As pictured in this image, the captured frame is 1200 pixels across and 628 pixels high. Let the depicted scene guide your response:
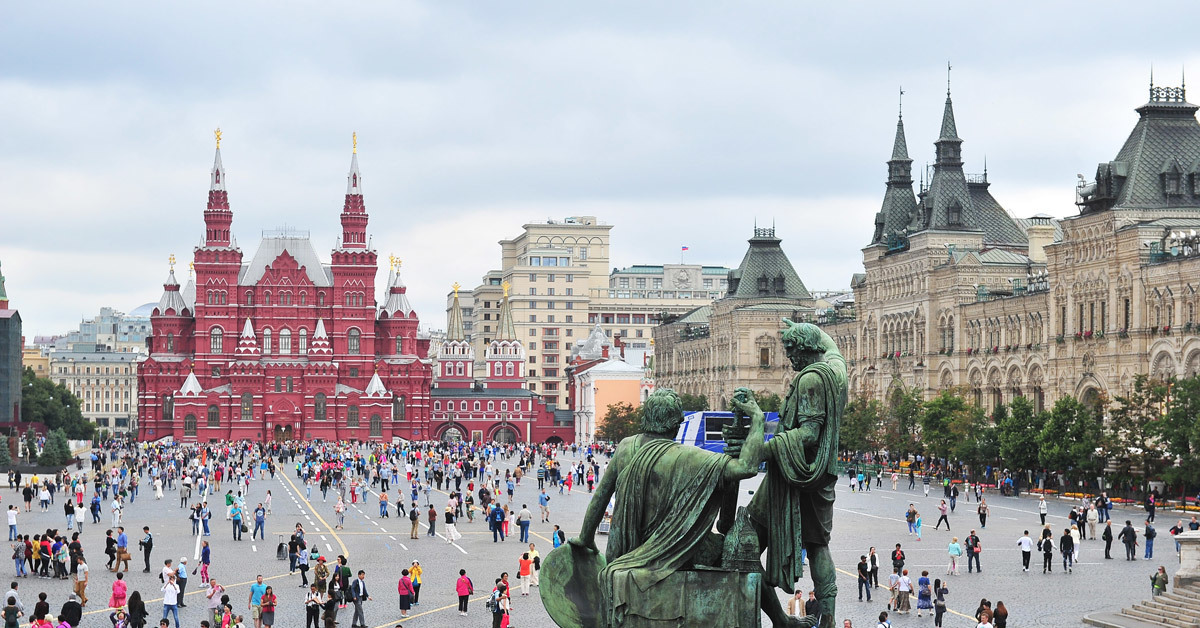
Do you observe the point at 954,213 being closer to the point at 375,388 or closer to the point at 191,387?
the point at 375,388

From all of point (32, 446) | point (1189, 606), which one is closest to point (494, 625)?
point (1189, 606)

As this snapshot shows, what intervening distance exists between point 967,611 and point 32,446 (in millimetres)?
75820

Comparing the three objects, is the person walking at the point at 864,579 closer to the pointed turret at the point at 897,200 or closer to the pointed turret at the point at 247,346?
the pointed turret at the point at 897,200

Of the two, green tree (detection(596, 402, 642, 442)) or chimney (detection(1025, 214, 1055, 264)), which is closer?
chimney (detection(1025, 214, 1055, 264))

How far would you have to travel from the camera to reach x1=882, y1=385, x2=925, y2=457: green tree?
76250 mm

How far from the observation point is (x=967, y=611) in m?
28.3

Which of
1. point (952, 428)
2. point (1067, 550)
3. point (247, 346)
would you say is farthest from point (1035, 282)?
point (247, 346)

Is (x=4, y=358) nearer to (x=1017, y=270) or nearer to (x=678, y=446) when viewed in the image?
(x=1017, y=270)

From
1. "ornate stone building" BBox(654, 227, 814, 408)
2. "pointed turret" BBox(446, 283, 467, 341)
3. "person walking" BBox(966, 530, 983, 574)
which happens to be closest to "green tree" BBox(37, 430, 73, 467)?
"ornate stone building" BBox(654, 227, 814, 408)

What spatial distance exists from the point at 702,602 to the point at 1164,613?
19.9m

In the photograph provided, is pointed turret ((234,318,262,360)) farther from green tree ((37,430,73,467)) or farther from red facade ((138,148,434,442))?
green tree ((37,430,73,467))

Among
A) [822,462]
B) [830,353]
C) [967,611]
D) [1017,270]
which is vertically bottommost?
[967,611]

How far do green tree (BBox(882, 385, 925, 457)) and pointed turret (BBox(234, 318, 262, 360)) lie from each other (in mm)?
73902

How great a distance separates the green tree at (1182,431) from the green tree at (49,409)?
93.7m
